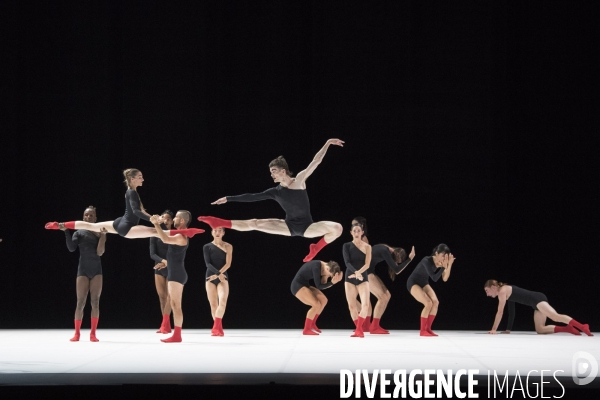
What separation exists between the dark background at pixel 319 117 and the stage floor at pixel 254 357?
2.20 metres

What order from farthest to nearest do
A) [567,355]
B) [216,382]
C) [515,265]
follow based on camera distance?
[515,265], [567,355], [216,382]

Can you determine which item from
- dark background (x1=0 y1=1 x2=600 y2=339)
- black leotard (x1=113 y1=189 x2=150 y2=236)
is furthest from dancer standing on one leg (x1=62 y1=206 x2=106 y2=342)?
dark background (x1=0 y1=1 x2=600 y2=339)

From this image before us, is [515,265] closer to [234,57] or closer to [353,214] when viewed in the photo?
[353,214]

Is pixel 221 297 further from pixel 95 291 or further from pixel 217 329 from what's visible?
pixel 95 291

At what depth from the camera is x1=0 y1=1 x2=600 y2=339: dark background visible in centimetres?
1028

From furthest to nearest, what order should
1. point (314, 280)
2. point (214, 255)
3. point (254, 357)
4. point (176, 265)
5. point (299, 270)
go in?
point (299, 270)
point (314, 280)
point (214, 255)
point (176, 265)
point (254, 357)

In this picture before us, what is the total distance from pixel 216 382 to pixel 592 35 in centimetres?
809

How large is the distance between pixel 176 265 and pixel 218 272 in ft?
3.81

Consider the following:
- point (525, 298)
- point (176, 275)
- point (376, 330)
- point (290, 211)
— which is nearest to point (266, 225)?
point (290, 211)

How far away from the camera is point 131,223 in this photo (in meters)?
7.21

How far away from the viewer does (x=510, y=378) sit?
435cm

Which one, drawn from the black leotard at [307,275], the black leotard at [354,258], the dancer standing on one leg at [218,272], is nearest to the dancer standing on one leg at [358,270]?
the black leotard at [354,258]

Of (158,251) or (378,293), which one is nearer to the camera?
(158,251)

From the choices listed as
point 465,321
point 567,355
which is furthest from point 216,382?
point 465,321
